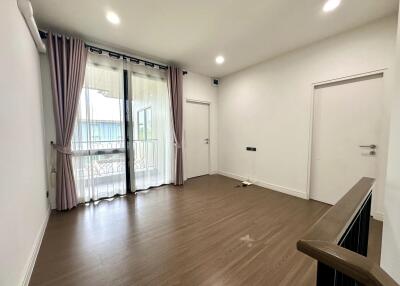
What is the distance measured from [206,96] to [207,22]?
238cm

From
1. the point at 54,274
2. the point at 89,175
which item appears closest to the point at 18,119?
the point at 54,274

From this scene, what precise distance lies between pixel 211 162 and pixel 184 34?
3259 millimetres

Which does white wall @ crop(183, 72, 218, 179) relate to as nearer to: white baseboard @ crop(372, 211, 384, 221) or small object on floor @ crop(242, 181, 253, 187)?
small object on floor @ crop(242, 181, 253, 187)

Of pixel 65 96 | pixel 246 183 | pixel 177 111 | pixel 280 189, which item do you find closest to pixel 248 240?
pixel 280 189

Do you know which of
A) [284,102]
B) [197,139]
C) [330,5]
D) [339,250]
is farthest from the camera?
[197,139]

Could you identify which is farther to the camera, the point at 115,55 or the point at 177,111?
the point at 177,111

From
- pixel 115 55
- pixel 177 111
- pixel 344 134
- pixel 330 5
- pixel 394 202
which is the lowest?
pixel 394 202

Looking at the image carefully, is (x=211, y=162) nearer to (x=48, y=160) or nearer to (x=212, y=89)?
(x=212, y=89)

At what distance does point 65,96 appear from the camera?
8.90 feet

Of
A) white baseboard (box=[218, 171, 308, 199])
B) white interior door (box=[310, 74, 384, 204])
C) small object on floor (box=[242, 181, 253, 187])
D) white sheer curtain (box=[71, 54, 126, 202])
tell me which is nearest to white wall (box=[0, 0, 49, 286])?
white sheer curtain (box=[71, 54, 126, 202])

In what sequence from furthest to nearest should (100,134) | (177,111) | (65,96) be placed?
(177,111) < (100,134) < (65,96)

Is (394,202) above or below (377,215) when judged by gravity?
above

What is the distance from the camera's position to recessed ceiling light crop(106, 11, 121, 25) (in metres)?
2.29

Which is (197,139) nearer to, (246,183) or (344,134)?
(246,183)
